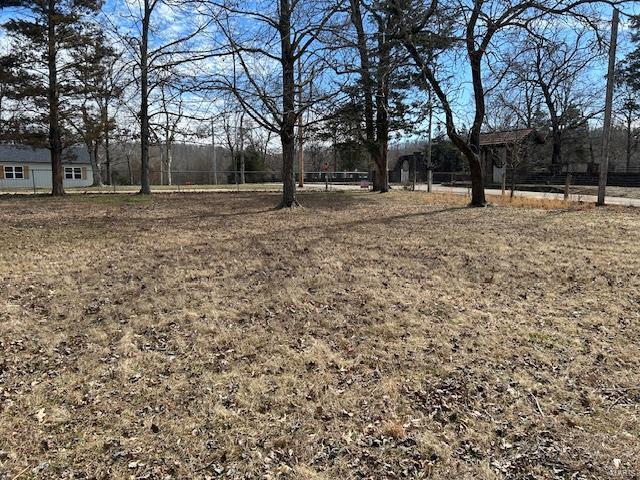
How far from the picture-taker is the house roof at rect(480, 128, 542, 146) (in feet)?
94.5

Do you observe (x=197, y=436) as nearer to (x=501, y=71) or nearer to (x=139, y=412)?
(x=139, y=412)

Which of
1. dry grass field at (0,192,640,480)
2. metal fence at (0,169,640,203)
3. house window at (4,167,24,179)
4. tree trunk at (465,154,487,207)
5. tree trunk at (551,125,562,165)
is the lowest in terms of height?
dry grass field at (0,192,640,480)

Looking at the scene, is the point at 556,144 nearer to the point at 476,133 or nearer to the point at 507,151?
the point at 507,151

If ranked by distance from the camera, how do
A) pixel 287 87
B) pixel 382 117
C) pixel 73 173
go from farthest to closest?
1. pixel 73 173
2. pixel 382 117
3. pixel 287 87

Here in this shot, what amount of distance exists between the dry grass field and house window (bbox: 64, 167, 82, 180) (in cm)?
4191

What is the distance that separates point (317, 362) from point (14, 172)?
4735 centimetres

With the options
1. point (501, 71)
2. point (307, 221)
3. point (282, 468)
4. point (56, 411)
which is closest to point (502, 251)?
point (307, 221)

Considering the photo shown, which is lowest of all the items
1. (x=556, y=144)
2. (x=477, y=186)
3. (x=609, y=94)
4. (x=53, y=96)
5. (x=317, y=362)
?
(x=317, y=362)

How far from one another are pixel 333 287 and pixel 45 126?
17.7 m

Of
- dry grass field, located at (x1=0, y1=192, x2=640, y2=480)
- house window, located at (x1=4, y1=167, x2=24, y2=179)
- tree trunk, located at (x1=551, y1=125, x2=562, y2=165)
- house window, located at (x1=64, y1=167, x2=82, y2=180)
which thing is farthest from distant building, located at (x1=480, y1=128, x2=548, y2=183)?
house window, located at (x1=4, y1=167, x2=24, y2=179)

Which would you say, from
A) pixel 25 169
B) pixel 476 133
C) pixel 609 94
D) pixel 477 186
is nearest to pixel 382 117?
pixel 476 133

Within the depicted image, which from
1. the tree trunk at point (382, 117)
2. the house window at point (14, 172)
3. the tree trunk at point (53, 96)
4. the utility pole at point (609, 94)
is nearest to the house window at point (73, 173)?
the house window at point (14, 172)

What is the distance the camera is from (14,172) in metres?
41.0

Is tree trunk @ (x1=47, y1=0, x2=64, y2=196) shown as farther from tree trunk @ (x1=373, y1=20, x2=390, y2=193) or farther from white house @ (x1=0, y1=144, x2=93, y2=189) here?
white house @ (x1=0, y1=144, x2=93, y2=189)
